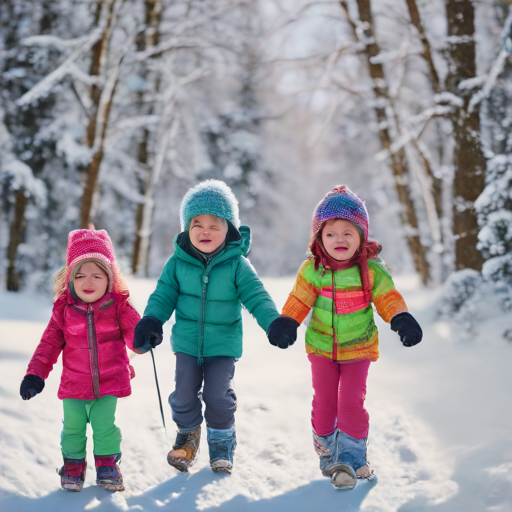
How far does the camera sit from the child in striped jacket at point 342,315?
3.10 metres

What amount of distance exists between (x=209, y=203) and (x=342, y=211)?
31.2 inches

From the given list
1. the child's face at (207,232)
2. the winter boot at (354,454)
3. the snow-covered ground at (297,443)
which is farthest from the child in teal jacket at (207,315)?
the winter boot at (354,454)

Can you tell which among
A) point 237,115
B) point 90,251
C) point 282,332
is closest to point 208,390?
point 282,332

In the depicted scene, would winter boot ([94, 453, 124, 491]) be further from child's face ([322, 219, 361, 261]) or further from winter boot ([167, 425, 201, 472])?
child's face ([322, 219, 361, 261])

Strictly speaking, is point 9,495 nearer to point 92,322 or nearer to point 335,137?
point 92,322

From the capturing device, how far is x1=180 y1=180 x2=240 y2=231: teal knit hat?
129 inches

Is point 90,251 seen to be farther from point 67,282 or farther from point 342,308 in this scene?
point 342,308

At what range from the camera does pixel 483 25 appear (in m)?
12.9

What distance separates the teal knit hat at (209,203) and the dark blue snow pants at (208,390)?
840mm

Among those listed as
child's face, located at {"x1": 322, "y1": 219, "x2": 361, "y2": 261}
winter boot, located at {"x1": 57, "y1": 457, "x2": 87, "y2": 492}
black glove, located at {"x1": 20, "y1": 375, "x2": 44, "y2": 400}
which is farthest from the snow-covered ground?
child's face, located at {"x1": 322, "y1": 219, "x2": 361, "y2": 261}

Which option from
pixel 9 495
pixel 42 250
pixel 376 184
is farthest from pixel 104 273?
pixel 376 184

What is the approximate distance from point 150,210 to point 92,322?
10.3 metres

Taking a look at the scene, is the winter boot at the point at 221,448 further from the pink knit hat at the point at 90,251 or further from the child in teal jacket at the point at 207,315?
the pink knit hat at the point at 90,251

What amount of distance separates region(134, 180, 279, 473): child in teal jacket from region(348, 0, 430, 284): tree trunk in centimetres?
563
